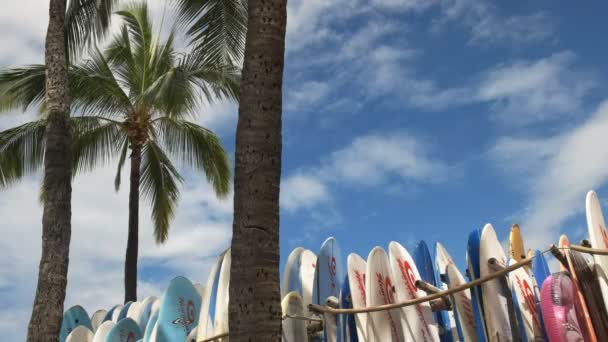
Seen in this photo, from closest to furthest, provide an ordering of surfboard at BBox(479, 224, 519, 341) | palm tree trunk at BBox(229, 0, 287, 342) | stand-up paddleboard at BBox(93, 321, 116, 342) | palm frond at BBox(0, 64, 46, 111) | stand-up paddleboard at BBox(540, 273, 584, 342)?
palm tree trunk at BBox(229, 0, 287, 342) → stand-up paddleboard at BBox(540, 273, 584, 342) → surfboard at BBox(479, 224, 519, 341) → stand-up paddleboard at BBox(93, 321, 116, 342) → palm frond at BBox(0, 64, 46, 111)

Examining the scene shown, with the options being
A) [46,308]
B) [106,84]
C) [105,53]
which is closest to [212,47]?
[46,308]

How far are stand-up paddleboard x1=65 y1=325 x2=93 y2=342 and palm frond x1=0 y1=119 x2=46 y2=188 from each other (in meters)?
6.04

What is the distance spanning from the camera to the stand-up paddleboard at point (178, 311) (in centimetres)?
642

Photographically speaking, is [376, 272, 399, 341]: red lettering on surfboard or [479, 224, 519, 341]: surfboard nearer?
[479, 224, 519, 341]: surfboard

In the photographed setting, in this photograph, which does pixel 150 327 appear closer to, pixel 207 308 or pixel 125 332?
pixel 125 332

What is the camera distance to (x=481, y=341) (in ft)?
17.9

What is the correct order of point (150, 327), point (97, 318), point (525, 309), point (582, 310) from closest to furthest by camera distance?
point (582, 310), point (525, 309), point (150, 327), point (97, 318)

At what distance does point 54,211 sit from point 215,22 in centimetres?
280

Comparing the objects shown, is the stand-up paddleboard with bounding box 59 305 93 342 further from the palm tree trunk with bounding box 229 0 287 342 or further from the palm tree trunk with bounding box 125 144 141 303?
the palm tree trunk with bounding box 229 0 287 342

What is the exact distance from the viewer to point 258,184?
399cm

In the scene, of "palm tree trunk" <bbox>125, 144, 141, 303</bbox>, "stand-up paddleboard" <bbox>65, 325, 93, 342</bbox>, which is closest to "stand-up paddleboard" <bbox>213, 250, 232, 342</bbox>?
"stand-up paddleboard" <bbox>65, 325, 93, 342</bbox>

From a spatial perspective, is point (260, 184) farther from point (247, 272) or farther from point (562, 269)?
point (562, 269)

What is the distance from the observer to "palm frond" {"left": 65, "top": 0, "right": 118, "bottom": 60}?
30.2 feet

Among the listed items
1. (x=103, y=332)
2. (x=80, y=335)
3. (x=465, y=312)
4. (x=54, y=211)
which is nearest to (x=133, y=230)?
(x=80, y=335)
